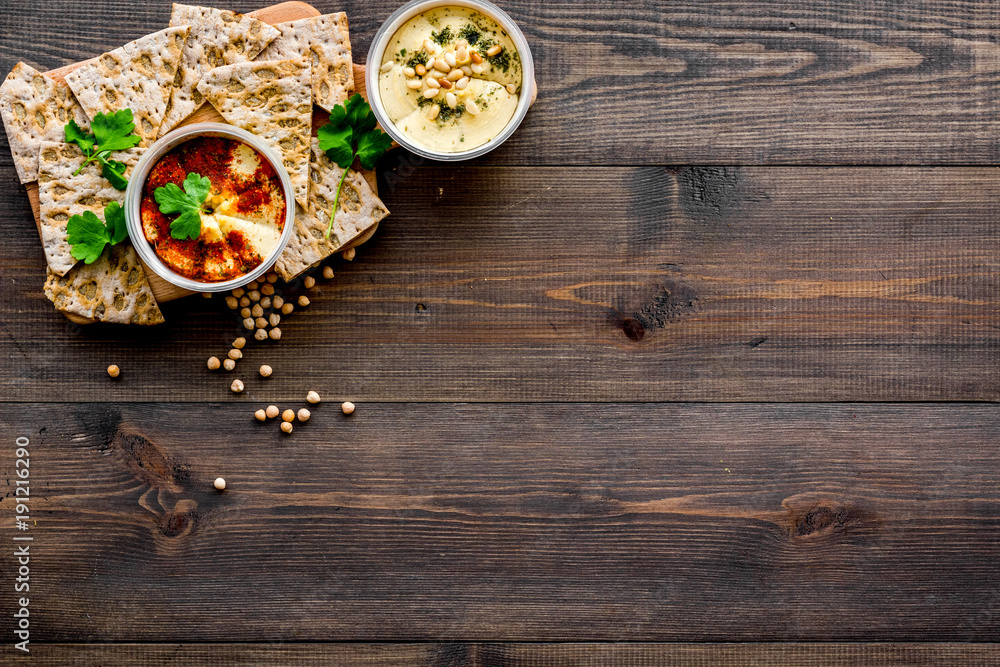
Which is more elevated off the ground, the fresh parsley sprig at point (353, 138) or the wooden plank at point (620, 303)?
the fresh parsley sprig at point (353, 138)

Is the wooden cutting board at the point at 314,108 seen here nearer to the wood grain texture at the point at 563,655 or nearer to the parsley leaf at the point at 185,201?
the parsley leaf at the point at 185,201

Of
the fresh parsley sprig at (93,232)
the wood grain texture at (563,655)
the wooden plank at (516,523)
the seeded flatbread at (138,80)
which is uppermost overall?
the seeded flatbread at (138,80)

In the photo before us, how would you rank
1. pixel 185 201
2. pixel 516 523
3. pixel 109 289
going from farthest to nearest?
pixel 516 523 → pixel 109 289 → pixel 185 201

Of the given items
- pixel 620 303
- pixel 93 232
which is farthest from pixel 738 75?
pixel 93 232

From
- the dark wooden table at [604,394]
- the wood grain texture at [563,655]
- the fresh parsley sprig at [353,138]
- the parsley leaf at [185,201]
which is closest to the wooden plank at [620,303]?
the dark wooden table at [604,394]

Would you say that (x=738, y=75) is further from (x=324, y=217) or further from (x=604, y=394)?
(x=324, y=217)

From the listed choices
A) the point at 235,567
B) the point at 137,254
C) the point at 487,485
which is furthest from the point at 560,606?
the point at 137,254

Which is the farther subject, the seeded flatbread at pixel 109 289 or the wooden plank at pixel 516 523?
the wooden plank at pixel 516 523
